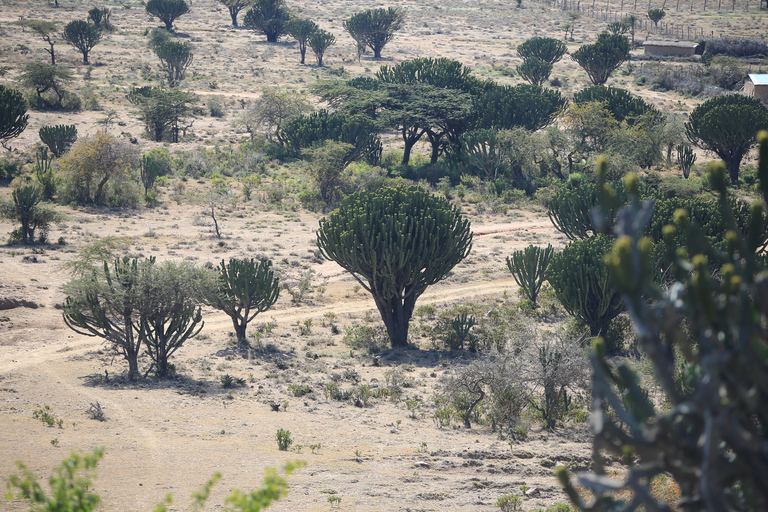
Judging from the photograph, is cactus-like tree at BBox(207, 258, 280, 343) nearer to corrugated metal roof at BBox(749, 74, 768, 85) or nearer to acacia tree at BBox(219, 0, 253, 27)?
corrugated metal roof at BBox(749, 74, 768, 85)

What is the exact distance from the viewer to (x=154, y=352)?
588 inches

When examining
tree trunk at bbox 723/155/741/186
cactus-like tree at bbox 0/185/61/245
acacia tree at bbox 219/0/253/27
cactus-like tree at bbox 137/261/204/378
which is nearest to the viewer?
cactus-like tree at bbox 137/261/204/378

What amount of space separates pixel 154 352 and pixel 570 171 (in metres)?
25.9

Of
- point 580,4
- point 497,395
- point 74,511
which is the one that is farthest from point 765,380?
point 580,4

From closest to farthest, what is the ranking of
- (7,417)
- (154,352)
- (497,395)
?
1. (7,417)
2. (497,395)
3. (154,352)

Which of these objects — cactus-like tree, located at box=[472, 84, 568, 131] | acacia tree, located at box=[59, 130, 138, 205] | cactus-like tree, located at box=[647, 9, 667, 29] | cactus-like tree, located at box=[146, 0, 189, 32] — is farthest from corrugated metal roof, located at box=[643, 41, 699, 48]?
acacia tree, located at box=[59, 130, 138, 205]

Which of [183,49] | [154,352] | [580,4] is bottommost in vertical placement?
[154,352]

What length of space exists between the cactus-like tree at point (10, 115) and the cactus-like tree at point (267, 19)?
Result: 35489 millimetres

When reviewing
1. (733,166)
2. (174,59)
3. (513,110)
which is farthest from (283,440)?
(174,59)

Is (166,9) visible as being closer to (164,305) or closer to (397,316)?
(397,316)

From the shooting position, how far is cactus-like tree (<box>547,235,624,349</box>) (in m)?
16.4

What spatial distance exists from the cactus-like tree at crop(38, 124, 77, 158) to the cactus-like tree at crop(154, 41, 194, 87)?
14747 millimetres

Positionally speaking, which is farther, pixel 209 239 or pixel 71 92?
pixel 71 92

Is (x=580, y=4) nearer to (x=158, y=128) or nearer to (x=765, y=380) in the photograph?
(x=158, y=128)
